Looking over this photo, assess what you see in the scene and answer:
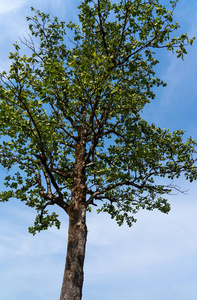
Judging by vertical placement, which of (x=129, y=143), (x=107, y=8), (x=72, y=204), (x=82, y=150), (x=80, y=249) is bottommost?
(x=80, y=249)

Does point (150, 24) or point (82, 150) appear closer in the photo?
point (150, 24)

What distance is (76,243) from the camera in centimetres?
1357

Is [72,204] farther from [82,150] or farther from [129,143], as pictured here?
[129,143]

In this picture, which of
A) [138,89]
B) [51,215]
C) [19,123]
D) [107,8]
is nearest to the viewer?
[19,123]

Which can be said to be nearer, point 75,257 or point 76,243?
point 75,257

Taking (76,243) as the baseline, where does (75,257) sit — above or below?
below

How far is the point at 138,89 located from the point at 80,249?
36.4ft

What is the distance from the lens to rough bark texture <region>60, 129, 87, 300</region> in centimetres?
1248

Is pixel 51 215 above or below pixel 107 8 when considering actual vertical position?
below

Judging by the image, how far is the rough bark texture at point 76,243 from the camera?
12477 millimetres

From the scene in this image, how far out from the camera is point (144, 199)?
20344 millimetres

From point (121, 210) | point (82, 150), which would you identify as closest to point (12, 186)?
point (82, 150)

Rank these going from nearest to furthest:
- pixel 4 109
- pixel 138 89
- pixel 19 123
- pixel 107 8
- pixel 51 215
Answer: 1. pixel 4 109
2. pixel 19 123
3. pixel 107 8
4. pixel 138 89
5. pixel 51 215

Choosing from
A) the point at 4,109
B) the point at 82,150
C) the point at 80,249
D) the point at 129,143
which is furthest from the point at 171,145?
the point at 4,109
